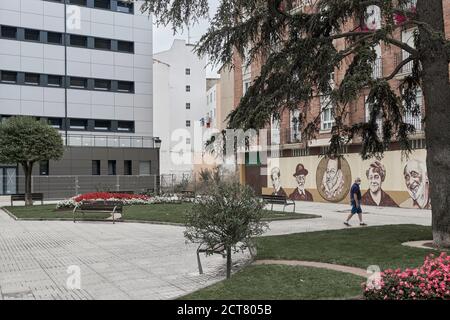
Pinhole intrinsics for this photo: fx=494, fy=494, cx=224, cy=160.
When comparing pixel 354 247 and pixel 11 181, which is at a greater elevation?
pixel 11 181

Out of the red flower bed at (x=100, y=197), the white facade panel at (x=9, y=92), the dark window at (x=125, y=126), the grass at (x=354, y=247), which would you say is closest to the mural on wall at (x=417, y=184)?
the grass at (x=354, y=247)

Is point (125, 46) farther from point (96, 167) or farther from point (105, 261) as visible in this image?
point (105, 261)

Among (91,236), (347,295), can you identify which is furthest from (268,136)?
(347,295)

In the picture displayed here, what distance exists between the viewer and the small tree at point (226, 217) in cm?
800

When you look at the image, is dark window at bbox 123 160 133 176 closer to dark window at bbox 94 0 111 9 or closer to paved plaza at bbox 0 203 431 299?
dark window at bbox 94 0 111 9

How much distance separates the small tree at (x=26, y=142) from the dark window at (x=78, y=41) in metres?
20.2

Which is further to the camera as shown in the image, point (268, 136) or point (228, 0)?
point (268, 136)

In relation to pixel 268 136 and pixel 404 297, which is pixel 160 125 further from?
pixel 404 297

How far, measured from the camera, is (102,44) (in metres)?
47.0

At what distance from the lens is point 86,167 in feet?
141

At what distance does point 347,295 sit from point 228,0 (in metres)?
7.75

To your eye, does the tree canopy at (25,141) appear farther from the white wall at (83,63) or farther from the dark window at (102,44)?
the dark window at (102,44)

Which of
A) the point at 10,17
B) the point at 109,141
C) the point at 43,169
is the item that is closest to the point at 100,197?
the point at 43,169

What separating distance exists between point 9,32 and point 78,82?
278 inches
